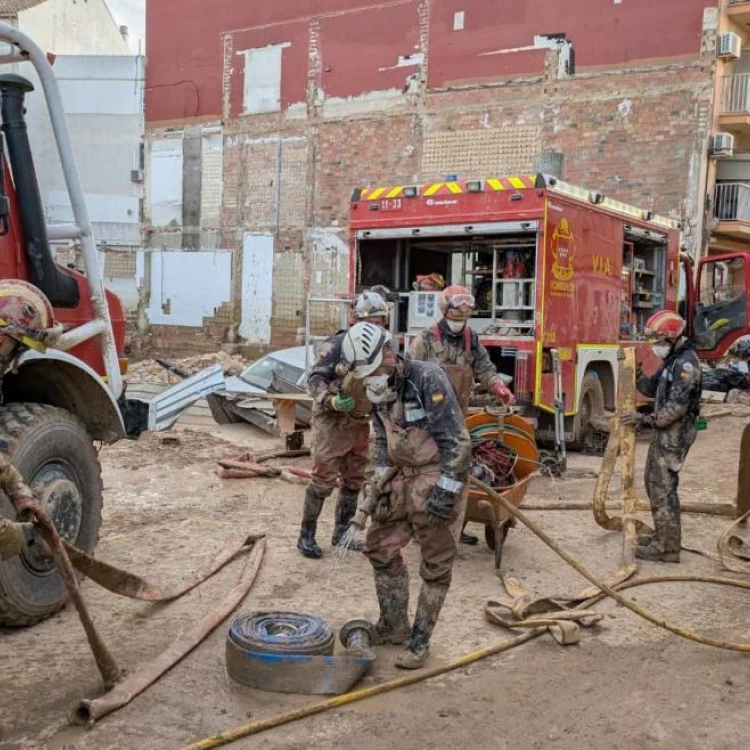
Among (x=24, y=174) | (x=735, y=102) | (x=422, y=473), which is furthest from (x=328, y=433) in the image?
(x=735, y=102)

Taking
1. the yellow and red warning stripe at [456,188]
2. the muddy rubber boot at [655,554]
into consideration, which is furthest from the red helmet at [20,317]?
the yellow and red warning stripe at [456,188]

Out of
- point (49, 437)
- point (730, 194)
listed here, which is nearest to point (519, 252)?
point (49, 437)

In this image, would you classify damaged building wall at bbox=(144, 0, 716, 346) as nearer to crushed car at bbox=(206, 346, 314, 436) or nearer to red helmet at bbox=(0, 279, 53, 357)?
crushed car at bbox=(206, 346, 314, 436)

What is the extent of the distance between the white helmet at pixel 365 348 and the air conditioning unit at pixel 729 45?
17.5m

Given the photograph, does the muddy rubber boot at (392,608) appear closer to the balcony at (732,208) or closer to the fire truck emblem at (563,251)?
the fire truck emblem at (563,251)

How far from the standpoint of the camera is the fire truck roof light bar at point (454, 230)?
30.6 feet

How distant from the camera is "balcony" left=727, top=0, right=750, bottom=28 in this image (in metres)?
19.0

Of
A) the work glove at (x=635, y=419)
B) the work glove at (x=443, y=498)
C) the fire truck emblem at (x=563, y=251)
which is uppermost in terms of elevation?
the fire truck emblem at (x=563, y=251)

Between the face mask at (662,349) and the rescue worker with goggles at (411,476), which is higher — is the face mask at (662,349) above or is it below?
above

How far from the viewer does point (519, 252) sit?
9.82 m

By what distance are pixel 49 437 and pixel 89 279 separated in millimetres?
1042

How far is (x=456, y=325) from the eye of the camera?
278 inches

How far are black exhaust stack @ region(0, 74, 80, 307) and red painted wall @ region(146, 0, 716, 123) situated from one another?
17747 millimetres

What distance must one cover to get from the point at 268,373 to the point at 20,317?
8.30 meters
